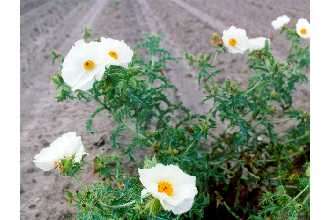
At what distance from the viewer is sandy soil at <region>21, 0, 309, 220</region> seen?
1.73 m

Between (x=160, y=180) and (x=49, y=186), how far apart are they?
0.80 m

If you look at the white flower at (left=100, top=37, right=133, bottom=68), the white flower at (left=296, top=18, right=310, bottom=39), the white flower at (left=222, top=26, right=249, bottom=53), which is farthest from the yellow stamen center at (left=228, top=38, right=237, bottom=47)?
the white flower at (left=100, top=37, right=133, bottom=68)

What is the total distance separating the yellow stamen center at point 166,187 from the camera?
1.01 meters

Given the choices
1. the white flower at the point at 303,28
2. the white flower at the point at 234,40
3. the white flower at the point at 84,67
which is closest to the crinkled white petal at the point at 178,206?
the white flower at the point at 84,67

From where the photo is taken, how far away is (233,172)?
5.43 ft

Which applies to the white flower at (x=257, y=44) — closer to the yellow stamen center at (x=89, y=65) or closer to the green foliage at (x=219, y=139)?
the green foliage at (x=219, y=139)

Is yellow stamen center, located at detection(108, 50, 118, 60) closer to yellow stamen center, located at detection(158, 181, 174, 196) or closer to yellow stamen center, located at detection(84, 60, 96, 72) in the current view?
yellow stamen center, located at detection(84, 60, 96, 72)

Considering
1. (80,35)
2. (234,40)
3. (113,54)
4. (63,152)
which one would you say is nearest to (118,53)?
(113,54)

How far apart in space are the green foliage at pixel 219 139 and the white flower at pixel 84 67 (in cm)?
4

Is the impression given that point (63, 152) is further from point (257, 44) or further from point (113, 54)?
point (257, 44)

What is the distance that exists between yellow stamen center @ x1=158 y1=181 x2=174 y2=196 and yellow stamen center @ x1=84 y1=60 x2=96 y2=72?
13.7 inches

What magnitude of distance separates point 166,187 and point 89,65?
1.19 ft

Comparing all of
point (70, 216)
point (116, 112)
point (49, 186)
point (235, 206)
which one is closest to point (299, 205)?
point (235, 206)
